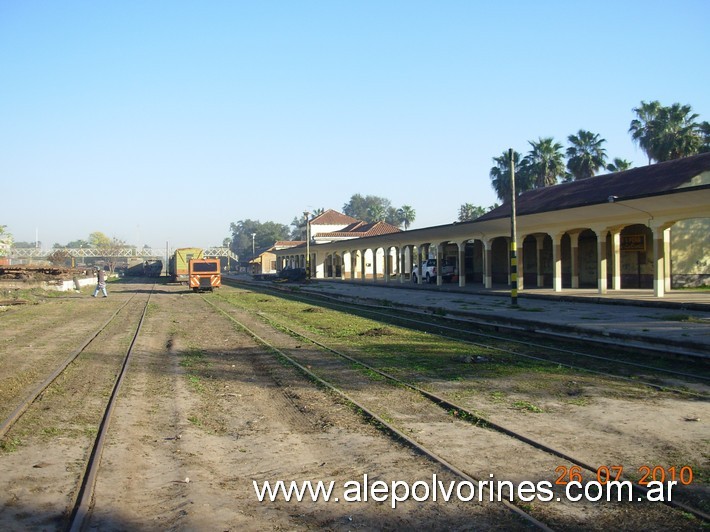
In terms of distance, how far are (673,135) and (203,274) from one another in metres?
38.3

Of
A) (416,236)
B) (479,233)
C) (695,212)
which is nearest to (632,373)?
(695,212)

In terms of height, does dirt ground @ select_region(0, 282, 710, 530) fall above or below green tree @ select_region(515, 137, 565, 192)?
below

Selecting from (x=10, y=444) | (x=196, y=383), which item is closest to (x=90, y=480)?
(x=10, y=444)

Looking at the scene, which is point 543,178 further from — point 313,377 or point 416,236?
point 313,377

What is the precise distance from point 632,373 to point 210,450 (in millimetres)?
8121

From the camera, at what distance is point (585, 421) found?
7758 millimetres

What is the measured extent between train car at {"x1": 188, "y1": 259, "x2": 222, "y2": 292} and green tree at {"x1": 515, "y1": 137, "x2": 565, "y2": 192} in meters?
33.3

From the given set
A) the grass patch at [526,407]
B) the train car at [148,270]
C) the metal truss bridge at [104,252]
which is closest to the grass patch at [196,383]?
the grass patch at [526,407]

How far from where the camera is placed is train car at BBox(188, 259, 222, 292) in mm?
44000

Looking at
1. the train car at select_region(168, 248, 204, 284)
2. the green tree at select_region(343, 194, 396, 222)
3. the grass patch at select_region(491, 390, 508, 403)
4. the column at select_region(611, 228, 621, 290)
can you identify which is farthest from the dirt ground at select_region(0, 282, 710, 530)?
the green tree at select_region(343, 194, 396, 222)

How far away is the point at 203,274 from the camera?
44156 millimetres

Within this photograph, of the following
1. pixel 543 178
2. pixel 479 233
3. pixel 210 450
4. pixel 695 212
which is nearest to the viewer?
pixel 210 450

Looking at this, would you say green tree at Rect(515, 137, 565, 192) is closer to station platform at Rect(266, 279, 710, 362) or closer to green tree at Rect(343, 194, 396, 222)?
station platform at Rect(266, 279, 710, 362)

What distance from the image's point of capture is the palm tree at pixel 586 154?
5591 centimetres
